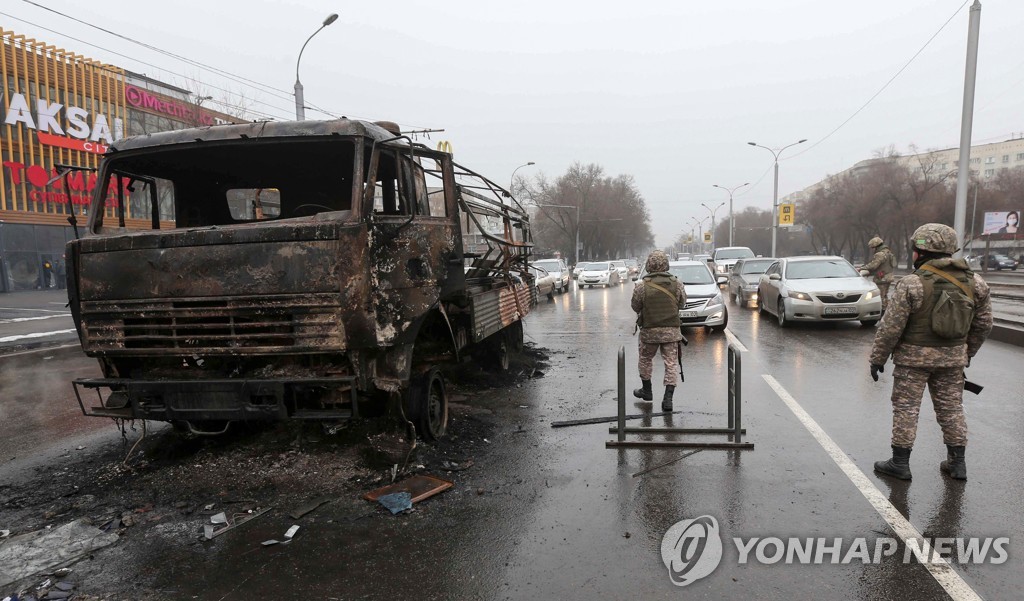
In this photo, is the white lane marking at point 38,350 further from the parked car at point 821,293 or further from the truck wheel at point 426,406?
the parked car at point 821,293

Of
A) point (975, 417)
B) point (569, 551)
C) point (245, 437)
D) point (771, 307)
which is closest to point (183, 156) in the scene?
point (245, 437)

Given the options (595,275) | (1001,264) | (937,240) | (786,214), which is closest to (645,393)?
(937,240)

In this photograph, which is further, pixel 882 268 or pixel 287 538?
pixel 882 268

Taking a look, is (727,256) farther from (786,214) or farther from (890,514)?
(890,514)

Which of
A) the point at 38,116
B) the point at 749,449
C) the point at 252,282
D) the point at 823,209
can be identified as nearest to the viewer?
the point at 252,282

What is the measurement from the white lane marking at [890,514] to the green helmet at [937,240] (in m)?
1.71

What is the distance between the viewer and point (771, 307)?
13688 mm

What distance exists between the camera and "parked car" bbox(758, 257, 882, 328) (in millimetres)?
11656

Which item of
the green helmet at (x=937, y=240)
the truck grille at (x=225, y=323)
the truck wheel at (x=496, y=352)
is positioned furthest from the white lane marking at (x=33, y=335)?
the green helmet at (x=937, y=240)

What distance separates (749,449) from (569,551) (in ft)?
7.59

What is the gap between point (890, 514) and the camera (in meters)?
3.71

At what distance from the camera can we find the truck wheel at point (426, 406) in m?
5.01

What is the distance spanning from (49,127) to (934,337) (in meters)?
36.2

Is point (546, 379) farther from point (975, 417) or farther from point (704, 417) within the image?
point (975, 417)
